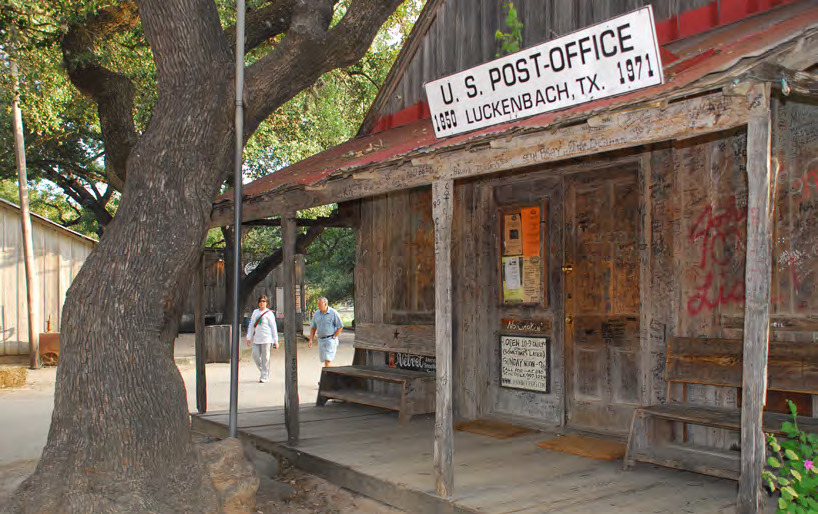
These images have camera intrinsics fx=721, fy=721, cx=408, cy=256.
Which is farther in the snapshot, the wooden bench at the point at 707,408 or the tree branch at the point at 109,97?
the tree branch at the point at 109,97

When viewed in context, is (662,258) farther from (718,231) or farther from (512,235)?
(512,235)

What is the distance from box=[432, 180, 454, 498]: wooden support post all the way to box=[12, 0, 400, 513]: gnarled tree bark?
1825mm

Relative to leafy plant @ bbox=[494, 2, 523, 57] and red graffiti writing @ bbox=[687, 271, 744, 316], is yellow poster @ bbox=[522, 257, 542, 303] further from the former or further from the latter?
leafy plant @ bbox=[494, 2, 523, 57]

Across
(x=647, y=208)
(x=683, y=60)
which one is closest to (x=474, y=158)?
(x=683, y=60)

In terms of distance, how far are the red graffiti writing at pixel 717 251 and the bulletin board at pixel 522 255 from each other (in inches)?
72.9

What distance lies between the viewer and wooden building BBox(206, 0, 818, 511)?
13.3 feet

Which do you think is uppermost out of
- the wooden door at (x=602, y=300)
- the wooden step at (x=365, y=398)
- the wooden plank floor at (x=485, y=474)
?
the wooden door at (x=602, y=300)

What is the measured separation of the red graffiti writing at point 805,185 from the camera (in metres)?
5.60

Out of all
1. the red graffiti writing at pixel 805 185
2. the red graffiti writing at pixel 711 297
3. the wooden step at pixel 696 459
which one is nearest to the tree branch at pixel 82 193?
the red graffiti writing at pixel 711 297

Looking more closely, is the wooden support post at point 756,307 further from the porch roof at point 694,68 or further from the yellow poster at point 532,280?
the yellow poster at point 532,280

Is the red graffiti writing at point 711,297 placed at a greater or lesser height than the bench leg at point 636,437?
greater

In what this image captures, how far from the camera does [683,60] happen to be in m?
5.39

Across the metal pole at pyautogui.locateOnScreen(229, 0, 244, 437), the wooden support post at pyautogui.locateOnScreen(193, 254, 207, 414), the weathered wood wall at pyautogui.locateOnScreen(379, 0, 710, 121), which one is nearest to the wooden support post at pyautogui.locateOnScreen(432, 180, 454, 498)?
the metal pole at pyautogui.locateOnScreen(229, 0, 244, 437)

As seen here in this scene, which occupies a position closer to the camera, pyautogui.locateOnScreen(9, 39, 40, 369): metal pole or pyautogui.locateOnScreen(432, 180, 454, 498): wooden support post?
pyautogui.locateOnScreen(432, 180, 454, 498): wooden support post
